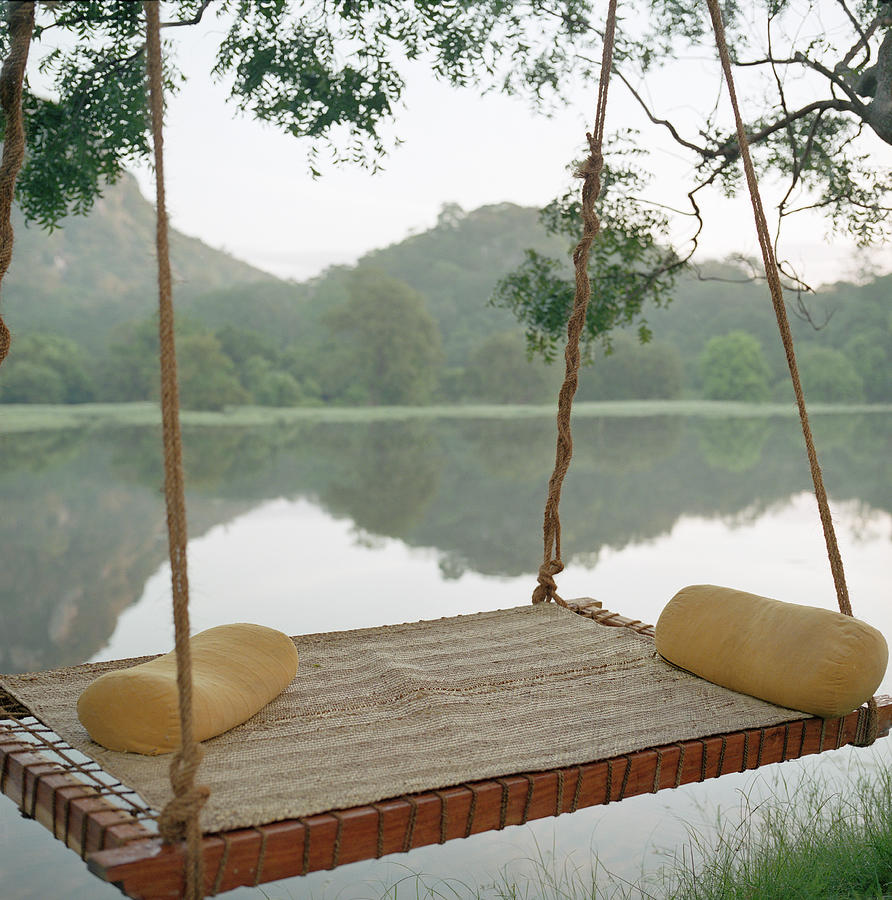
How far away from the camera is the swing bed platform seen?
141 cm

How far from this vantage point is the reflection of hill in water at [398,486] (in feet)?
22.3

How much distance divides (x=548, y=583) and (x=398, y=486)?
714 cm

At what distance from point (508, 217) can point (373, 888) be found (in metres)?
9.57

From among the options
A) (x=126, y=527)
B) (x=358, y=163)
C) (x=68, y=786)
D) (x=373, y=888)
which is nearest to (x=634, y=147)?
(x=358, y=163)

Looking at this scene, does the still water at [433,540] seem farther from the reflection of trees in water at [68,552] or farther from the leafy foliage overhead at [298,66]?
the leafy foliage overhead at [298,66]

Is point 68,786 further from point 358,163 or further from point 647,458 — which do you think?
point 647,458

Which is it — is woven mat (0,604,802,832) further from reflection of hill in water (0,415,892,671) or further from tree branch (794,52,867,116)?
reflection of hill in water (0,415,892,671)

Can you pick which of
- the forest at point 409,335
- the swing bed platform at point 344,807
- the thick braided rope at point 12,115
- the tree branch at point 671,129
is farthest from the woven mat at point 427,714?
the forest at point 409,335

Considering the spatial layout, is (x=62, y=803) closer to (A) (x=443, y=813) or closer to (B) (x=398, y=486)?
(A) (x=443, y=813)

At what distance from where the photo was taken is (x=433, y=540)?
8.17 metres

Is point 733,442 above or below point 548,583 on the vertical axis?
below

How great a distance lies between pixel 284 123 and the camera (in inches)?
165

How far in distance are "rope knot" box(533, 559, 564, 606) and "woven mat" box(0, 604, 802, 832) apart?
19 cm

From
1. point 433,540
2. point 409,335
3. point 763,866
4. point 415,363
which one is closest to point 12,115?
point 763,866
